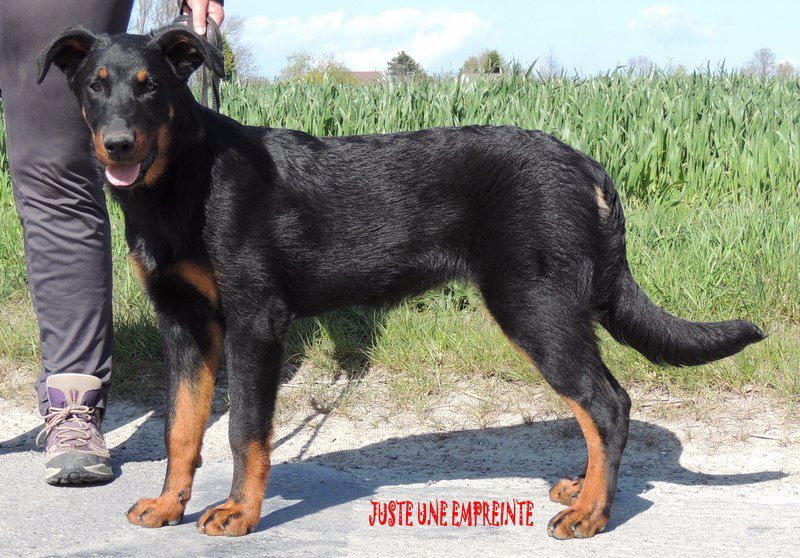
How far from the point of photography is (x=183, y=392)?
10.6ft

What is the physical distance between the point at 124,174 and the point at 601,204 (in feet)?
5.84

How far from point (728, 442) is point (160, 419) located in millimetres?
2820

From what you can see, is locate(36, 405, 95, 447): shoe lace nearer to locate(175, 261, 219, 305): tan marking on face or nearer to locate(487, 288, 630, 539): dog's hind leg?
locate(175, 261, 219, 305): tan marking on face

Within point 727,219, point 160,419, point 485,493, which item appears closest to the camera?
point 485,493

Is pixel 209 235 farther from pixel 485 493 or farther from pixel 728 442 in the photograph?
pixel 728 442

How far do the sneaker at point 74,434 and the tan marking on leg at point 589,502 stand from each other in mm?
1927

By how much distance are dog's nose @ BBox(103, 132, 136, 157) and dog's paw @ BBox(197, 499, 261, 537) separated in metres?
1.29

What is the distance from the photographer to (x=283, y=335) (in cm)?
318

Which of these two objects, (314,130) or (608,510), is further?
(314,130)

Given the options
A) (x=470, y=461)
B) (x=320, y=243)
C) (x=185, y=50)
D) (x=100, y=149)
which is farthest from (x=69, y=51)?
(x=470, y=461)

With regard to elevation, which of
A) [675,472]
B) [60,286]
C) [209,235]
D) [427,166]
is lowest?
[675,472]

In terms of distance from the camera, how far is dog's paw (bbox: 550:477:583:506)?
10.9ft

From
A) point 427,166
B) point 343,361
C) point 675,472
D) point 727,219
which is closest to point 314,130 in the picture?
point 343,361

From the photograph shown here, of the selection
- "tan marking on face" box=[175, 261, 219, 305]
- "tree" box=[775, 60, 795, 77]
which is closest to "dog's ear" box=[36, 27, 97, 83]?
"tan marking on face" box=[175, 261, 219, 305]
